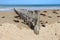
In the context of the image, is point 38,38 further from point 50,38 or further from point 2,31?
point 2,31

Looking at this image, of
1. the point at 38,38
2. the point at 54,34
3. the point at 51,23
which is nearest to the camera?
the point at 38,38

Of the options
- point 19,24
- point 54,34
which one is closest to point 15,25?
point 19,24

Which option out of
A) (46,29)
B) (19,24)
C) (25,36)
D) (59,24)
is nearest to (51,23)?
(59,24)

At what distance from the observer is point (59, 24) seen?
13516mm

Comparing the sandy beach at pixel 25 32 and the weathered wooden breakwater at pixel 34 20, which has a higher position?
the weathered wooden breakwater at pixel 34 20

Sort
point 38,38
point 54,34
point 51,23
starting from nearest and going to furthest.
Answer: point 38,38 < point 54,34 < point 51,23

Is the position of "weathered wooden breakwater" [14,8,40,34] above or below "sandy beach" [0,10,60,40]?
above

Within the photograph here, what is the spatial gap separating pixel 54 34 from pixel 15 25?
9.10 feet

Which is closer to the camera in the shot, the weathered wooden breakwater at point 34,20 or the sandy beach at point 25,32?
the sandy beach at point 25,32

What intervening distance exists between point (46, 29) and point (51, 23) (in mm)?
1534

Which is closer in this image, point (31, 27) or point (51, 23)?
point (31, 27)

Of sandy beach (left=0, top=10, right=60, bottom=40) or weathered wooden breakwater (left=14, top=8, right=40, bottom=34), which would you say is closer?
sandy beach (left=0, top=10, right=60, bottom=40)

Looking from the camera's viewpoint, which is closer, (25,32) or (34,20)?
(25,32)

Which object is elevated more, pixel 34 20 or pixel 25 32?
pixel 34 20
